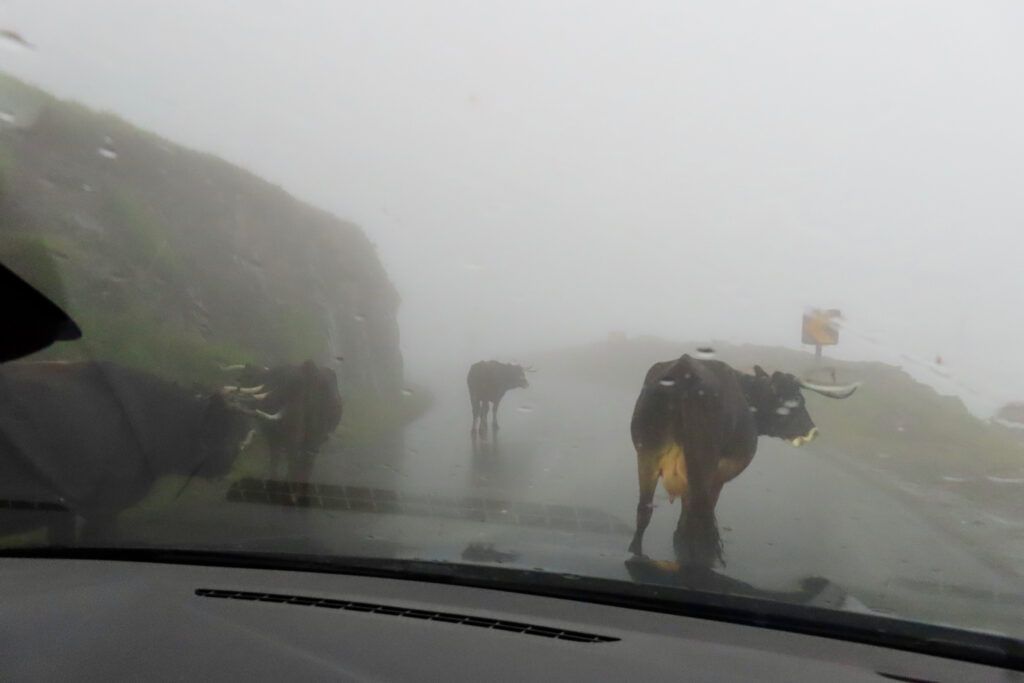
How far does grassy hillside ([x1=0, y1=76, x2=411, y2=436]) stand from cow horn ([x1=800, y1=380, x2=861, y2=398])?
3225 millimetres

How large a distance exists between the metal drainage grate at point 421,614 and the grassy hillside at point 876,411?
3.00 metres

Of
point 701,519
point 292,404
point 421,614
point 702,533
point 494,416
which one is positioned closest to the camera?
point 421,614

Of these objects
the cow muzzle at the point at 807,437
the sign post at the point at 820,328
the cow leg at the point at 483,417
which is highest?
the sign post at the point at 820,328

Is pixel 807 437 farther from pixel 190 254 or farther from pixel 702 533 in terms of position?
pixel 190 254

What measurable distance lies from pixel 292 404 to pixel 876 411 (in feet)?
15.1

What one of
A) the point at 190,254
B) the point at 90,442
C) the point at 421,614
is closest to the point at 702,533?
the point at 421,614

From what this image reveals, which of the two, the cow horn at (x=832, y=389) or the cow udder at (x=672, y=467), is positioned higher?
the cow horn at (x=832, y=389)

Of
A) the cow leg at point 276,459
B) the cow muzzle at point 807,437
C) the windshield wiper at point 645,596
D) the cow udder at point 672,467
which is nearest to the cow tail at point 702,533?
the cow udder at point 672,467

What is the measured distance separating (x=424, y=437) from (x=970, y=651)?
4.13 m

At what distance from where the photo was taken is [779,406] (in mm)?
7074

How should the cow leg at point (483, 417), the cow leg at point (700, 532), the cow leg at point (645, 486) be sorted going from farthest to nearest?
the cow leg at point (483, 417), the cow leg at point (645, 486), the cow leg at point (700, 532)

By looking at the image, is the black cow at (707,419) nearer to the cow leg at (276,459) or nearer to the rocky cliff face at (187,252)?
the rocky cliff face at (187,252)

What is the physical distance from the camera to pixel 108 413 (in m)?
6.02

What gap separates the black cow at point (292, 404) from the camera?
268 inches
